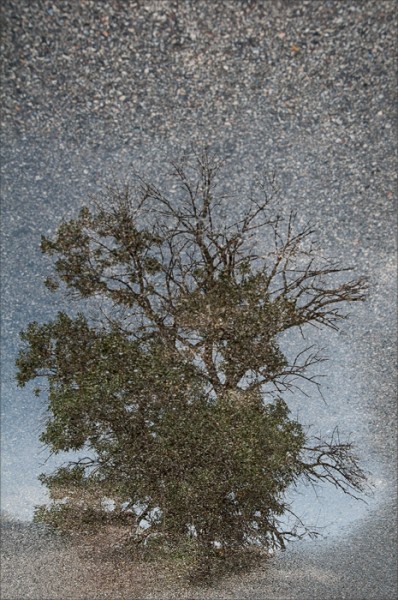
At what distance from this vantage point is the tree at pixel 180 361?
6418mm

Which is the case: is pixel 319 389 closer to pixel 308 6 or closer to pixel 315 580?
pixel 315 580

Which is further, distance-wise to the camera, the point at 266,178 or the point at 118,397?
the point at 118,397

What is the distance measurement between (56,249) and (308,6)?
3.46 meters

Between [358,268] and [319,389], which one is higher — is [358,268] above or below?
above

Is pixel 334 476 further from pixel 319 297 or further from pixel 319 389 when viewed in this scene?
pixel 319 297

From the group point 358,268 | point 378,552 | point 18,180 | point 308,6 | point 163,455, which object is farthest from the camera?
point 378,552

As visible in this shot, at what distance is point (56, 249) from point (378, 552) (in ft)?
18.4

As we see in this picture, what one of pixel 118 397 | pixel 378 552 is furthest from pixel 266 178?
pixel 378 552

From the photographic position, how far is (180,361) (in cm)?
669

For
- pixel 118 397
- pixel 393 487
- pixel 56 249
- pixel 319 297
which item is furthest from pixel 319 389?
pixel 56 249

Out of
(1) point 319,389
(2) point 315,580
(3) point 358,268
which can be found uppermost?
(3) point 358,268

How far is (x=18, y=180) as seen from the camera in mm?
5863

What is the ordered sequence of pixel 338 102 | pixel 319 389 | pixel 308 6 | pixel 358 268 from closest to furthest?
pixel 308 6, pixel 338 102, pixel 358 268, pixel 319 389

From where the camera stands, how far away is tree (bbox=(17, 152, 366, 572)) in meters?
6.42
